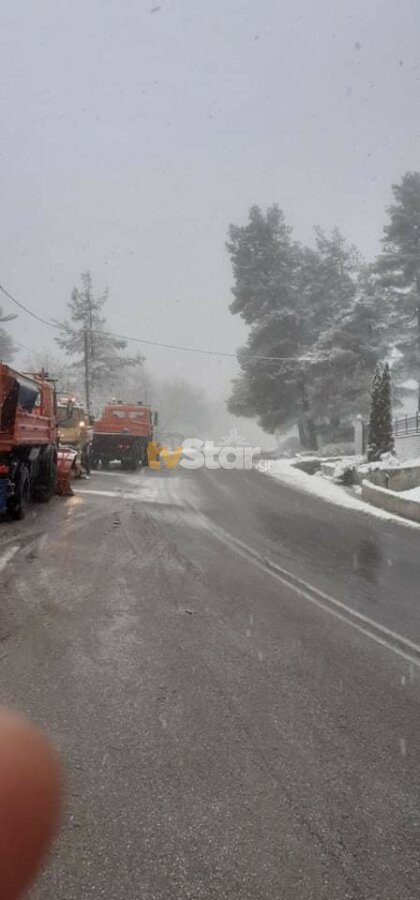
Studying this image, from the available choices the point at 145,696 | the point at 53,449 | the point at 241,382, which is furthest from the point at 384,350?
the point at 145,696

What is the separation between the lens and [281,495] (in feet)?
58.1

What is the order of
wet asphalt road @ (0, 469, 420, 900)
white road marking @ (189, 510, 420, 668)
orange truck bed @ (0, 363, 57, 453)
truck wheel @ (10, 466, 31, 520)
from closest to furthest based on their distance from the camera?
1. wet asphalt road @ (0, 469, 420, 900)
2. white road marking @ (189, 510, 420, 668)
3. orange truck bed @ (0, 363, 57, 453)
4. truck wheel @ (10, 466, 31, 520)

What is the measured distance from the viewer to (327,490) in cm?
1909

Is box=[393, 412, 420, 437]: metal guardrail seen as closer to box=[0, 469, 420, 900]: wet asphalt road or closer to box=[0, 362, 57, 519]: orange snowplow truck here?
box=[0, 362, 57, 519]: orange snowplow truck

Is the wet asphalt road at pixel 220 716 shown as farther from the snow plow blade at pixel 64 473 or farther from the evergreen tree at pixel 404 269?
the evergreen tree at pixel 404 269

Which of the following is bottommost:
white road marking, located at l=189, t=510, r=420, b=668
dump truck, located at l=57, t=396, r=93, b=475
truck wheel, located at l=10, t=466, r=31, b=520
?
white road marking, located at l=189, t=510, r=420, b=668

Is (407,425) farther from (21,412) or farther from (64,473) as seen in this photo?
(21,412)

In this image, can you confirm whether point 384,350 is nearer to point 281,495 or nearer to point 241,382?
point 241,382

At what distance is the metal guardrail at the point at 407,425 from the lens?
2299cm

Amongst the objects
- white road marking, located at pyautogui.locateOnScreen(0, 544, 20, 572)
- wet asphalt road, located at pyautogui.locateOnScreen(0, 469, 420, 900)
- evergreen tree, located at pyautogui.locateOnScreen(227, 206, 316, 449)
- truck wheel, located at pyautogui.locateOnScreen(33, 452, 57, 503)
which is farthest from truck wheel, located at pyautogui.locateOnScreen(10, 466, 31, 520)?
evergreen tree, located at pyautogui.locateOnScreen(227, 206, 316, 449)

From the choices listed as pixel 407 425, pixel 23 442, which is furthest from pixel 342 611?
pixel 407 425

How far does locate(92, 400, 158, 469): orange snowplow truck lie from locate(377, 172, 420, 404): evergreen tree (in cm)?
1756

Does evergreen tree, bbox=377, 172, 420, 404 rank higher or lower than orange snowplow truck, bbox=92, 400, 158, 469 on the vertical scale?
higher

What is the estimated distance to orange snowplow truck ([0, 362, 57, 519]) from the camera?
10992mm
